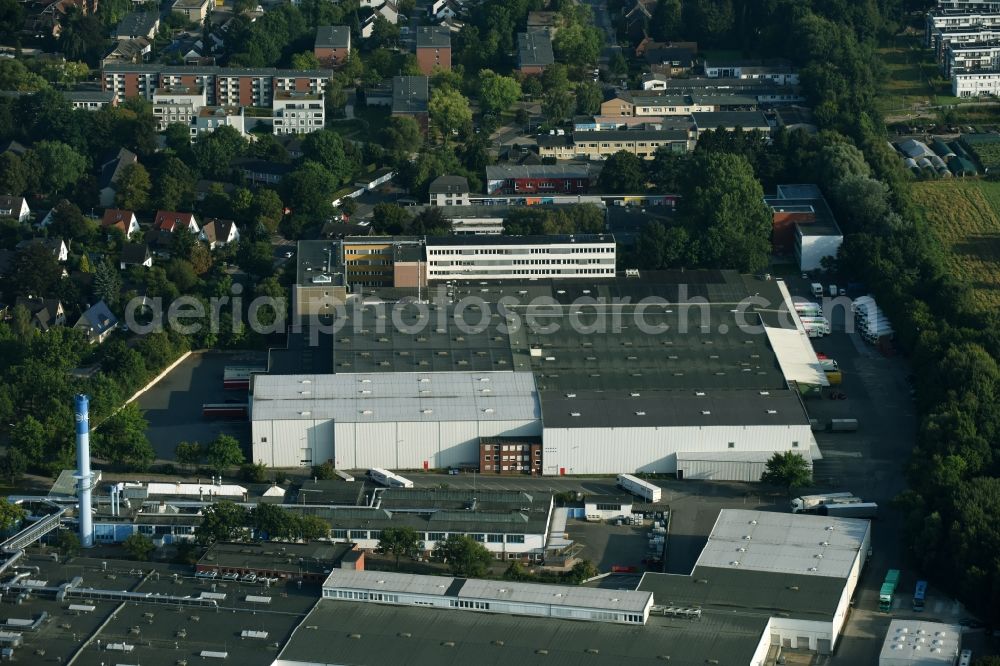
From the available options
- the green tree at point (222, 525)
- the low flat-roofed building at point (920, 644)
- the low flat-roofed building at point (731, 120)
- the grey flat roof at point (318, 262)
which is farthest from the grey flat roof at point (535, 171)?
the low flat-roofed building at point (920, 644)

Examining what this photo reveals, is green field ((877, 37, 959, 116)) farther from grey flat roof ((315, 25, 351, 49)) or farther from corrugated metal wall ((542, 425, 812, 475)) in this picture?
corrugated metal wall ((542, 425, 812, 475))

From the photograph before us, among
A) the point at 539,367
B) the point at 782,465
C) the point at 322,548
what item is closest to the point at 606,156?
the point at 539,367

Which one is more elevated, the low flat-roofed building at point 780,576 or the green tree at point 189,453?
the green tree at point 189,453

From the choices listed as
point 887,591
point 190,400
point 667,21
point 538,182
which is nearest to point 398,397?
point 190,400

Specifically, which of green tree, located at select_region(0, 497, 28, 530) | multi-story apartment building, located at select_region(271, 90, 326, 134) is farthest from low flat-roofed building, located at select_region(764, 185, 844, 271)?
green tree, located at select_region(0, 497, 28, 530)

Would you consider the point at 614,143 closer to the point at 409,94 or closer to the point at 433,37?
the point at 409,94

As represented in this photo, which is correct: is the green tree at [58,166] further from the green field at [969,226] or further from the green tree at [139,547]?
the green field at [969,226]
